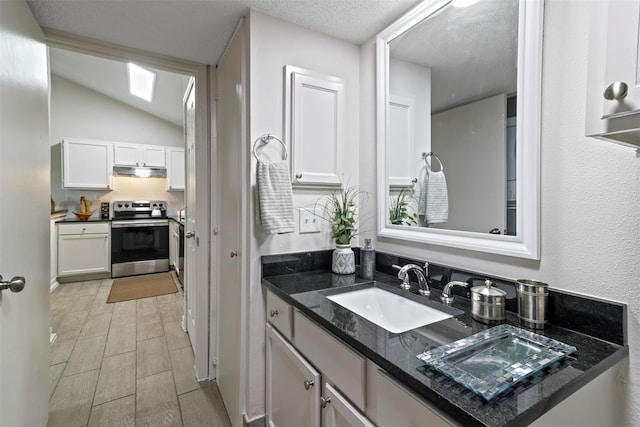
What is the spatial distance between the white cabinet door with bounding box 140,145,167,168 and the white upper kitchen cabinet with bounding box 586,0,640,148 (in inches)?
220

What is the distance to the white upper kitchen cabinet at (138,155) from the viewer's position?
15.7ft

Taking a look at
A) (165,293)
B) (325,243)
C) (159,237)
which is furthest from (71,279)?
(325,243)

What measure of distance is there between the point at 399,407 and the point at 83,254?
5.08 metres

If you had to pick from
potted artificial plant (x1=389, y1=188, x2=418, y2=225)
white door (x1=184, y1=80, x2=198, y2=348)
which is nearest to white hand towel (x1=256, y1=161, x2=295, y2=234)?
potted artificial plant (x1=389, y1=188, x2=418, y2=225)

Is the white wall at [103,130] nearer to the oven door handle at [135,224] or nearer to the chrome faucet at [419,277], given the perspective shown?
the oven door handle at [135,224]

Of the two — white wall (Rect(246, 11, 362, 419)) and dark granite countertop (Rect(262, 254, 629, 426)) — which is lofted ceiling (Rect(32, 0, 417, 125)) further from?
dark granite countertop (Rect(262, 254, 629, 426))

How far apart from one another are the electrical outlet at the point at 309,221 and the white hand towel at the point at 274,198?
0.15 meters

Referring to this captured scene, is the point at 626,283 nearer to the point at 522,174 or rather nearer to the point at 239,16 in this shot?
the point at 522,174

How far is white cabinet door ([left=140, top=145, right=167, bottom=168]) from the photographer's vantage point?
196 inches

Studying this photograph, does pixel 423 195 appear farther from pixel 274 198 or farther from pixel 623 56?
pixel 623 56

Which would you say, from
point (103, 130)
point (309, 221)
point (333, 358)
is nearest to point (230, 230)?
point (309, 221)

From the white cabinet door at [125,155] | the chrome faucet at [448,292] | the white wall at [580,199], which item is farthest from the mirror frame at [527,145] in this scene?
the white cabinet door at [125,155]

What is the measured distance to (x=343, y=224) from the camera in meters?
1.56

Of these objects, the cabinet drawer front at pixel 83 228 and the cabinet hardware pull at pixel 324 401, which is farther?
the cabinet drawer front at pixel 83 228
